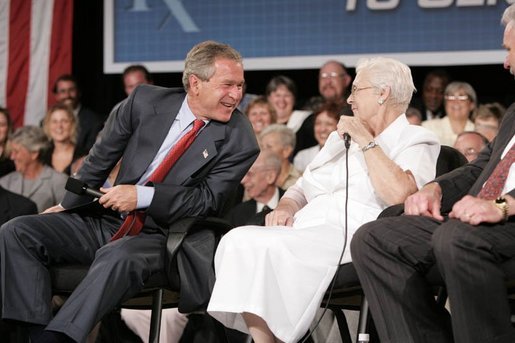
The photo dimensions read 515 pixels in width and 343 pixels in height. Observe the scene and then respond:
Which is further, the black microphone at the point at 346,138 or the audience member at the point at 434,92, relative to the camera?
the audience member at the point at 434,92

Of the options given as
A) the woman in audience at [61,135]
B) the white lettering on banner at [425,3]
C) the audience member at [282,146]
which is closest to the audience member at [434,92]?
the white lettering on banner at [425,3]

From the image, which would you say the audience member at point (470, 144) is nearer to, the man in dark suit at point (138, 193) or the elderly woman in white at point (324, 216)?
the elderly woman in white at point (324, 216)

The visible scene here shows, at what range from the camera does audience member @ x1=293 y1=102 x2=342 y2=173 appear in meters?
6.84

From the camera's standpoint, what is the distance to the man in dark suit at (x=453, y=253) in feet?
10.8

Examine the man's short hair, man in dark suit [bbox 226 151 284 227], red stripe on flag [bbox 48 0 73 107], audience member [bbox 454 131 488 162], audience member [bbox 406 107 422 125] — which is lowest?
man in dark suit [bbox 226 151 284 227]

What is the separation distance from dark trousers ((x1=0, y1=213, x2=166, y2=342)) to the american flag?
447 cm

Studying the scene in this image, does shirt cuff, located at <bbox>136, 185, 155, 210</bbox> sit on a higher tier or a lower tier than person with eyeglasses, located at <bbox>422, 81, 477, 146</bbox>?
lower

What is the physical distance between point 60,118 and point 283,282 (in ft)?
13.5

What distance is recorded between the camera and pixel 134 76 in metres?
7.93

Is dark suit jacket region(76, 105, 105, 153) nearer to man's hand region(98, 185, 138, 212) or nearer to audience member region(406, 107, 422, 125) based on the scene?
audience member region(406, 107, 422, 125)

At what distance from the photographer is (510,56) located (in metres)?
3.75

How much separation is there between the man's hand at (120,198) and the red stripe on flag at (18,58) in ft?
15.4

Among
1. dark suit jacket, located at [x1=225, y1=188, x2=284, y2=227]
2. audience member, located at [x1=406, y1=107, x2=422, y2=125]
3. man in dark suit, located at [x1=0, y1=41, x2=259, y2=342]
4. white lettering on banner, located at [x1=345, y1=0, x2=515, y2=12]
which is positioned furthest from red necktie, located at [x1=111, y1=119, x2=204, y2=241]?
white lettering on banner, located at [x1=345, y1=0, x2=515, y2=12]

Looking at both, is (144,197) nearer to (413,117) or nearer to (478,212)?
(478,212)
